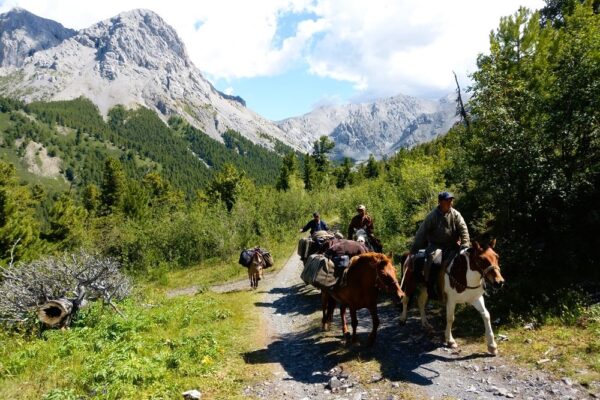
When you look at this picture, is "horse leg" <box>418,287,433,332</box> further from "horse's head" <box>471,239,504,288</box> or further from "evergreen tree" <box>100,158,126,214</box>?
"evergreen tree" <box>100,158,126,214</box>

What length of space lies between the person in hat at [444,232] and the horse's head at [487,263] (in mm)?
874

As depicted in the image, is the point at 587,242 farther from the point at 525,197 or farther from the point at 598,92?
the point at 598,92

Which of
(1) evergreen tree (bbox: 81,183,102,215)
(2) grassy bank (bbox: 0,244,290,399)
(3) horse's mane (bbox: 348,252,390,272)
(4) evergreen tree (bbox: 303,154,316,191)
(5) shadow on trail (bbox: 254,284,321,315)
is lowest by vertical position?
(5) shadow on trail (bbox: 254,284,321,315)

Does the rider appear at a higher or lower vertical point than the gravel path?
higher

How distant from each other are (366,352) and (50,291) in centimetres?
1035

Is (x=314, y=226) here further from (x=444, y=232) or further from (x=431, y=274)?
(x=444, y=232)

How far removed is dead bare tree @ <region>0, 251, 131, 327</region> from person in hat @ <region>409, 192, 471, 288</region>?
9721 mm

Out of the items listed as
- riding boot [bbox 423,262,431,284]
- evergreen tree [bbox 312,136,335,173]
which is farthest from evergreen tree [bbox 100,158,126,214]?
riding boot [bbox 423,262,431,284]

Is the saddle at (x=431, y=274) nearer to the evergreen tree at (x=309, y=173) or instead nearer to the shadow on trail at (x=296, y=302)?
the shadow on trail at (x=296, y=302)

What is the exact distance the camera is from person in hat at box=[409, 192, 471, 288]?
8.88 meters

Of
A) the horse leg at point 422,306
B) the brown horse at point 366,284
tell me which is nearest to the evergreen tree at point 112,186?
the brown horse at point 366,284

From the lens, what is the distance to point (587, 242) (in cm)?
1052

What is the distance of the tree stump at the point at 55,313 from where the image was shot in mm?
11664

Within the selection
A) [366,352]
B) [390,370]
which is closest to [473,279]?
[390,370]
